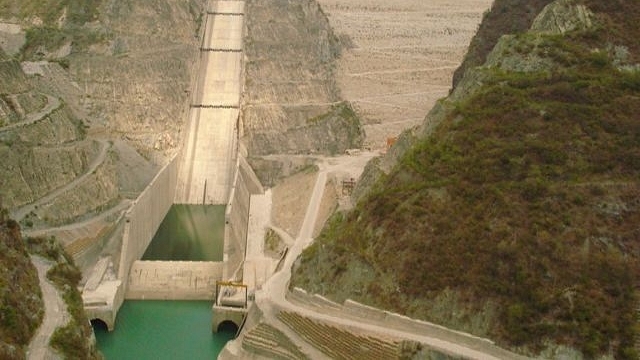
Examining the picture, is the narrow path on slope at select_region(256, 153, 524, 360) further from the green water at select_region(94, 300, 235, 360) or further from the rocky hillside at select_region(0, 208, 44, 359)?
the rocky hillside at select_region(0, 208, 44, 359)

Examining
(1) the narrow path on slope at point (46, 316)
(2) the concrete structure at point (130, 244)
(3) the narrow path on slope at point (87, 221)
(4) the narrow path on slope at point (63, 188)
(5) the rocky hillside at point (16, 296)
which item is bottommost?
(2) the concrete structure at point (130, 244)

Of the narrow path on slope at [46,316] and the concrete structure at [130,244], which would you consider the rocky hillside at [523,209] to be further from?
the concrete structure at [130,244]

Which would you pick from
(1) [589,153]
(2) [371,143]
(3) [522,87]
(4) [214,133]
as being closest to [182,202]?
(4) [214,133]

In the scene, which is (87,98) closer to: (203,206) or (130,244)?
(203,206)

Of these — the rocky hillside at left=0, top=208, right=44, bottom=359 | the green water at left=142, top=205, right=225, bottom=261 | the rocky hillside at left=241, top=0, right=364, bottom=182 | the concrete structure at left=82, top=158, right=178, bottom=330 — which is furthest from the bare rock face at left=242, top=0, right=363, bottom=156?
the rocky hillside at left=0, top=208, right=44, bottom=359

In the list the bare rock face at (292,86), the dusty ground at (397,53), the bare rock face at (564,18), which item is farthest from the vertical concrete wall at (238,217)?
the bare rock face at (564,18)

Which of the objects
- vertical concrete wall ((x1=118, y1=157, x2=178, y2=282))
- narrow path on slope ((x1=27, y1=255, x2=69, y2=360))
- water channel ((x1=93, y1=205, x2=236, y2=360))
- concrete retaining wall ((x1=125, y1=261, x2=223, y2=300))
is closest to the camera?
narrow path on slope ((x1=27, y1=255, x2=69, y2=360))

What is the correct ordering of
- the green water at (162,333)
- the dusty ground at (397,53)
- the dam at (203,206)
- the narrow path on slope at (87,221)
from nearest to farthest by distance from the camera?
1. the green water at (162,333)
2. the narrow path on slope at (87,221)
3. the dam at (203,206)
4. the dusty ground at (397,53)
